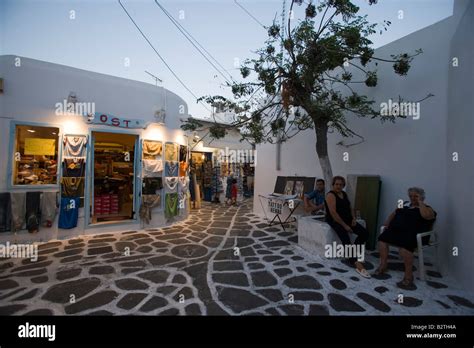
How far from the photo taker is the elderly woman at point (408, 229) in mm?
3393

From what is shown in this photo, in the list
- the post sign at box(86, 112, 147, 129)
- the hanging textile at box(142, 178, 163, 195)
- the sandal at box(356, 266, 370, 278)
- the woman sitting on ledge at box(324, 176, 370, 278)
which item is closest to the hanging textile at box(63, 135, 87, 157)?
the post sign at box(86, 112, 147, 129)

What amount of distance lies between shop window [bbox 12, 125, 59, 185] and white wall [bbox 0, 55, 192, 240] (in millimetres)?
192

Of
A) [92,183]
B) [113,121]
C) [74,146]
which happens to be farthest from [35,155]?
[113,121]

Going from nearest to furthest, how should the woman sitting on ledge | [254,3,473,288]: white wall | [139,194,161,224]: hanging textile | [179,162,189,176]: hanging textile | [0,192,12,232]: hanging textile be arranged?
the woman sitting on ledge → [254,3,473,288]: white wall → [0,192,12,232]: hanging textile → [139,194,161,224]: hanging textile → [179,162,189,176]: hanging textile

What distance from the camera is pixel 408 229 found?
3547 millimetres

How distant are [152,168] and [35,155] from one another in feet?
8.99

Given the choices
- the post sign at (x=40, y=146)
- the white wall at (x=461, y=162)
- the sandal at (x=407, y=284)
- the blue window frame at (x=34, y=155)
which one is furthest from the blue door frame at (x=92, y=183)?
the white wall at (x=461, y=162)

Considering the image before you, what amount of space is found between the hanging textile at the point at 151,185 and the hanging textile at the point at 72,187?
1.54 meters

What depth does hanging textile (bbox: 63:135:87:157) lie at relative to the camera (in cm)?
550

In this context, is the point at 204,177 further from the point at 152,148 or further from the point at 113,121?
the point at 113,121

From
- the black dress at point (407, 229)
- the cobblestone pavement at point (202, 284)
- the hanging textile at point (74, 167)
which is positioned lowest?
the cobblestone pavement at point (202, 284)

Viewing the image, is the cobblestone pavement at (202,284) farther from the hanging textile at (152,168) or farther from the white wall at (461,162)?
the hanging textile at (152,168)

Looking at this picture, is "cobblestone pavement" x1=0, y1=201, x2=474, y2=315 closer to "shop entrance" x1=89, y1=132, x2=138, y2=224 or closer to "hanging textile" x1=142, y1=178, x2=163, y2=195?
"hanging textile" x1=142, y1=178, x2=163, y2=195
